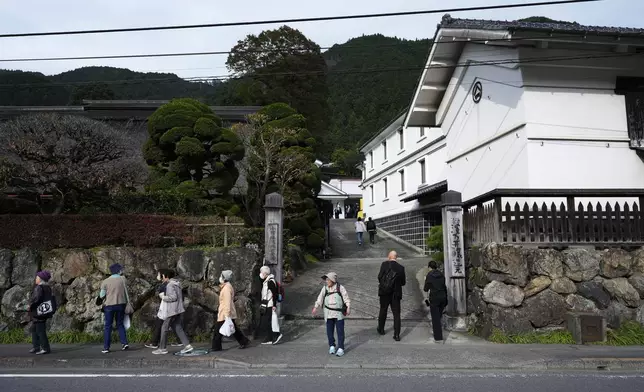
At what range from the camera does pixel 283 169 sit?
695 inches

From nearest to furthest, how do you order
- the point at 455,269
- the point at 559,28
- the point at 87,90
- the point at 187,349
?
the point at 187,349 → the point at 455,269 → the point at 559,28 → the point at 87,90

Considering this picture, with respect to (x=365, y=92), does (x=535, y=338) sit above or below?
below

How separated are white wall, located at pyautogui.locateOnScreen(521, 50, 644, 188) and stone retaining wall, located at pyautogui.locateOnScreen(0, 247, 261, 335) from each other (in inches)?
339

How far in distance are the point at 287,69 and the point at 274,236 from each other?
87.6 ft

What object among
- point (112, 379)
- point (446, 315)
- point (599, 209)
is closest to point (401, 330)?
point (446, 315)

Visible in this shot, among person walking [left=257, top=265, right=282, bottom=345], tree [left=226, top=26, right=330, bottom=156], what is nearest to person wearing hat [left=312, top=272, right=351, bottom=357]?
person walking [left=257, top=265, right=282, bottom=345]

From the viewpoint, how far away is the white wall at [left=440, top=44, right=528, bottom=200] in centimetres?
1368

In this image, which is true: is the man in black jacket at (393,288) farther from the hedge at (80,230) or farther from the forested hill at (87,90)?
the forested hill at (87,90)

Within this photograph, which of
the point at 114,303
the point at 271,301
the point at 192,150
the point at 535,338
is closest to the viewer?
the point at 114,303

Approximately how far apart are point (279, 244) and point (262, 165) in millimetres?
6940

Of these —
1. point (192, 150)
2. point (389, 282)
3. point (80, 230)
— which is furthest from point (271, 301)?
point (192, 150)

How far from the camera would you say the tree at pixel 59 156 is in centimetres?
1058

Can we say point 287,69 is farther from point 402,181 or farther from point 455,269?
point 455,269

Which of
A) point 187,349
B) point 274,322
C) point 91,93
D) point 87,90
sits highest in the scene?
point 87,90
